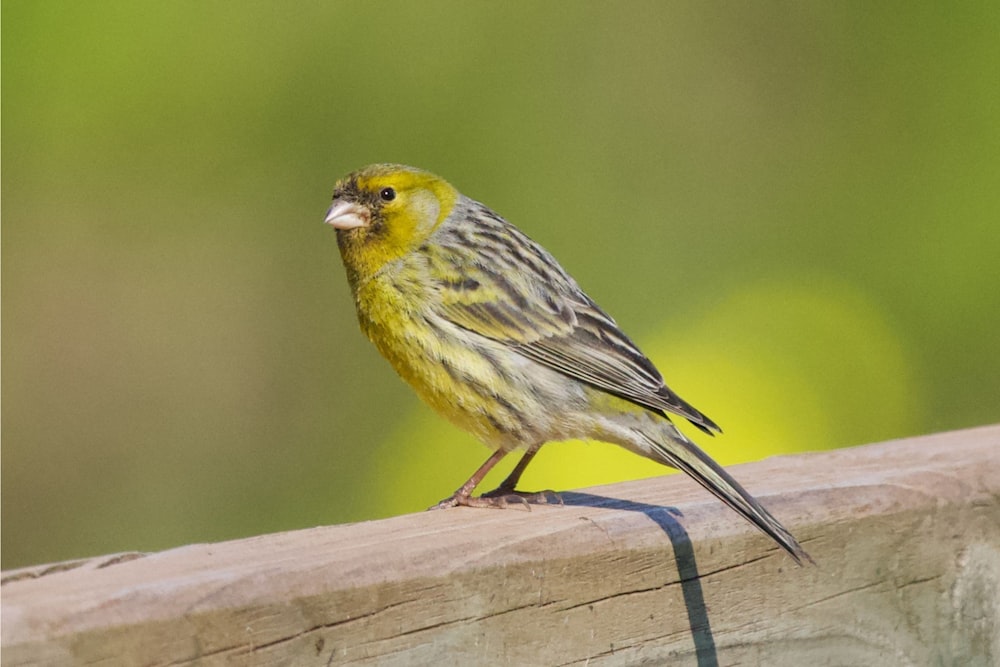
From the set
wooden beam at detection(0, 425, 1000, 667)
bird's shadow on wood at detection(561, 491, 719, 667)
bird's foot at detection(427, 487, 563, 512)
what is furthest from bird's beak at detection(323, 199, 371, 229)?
bird's shadow on wood at detection(561, 491, 719, 667)

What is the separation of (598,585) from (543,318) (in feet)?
5.16

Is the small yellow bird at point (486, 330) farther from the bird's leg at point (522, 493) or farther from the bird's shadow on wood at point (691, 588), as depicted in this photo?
the bird's shadow on wood at point (691, 588)

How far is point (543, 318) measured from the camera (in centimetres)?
399

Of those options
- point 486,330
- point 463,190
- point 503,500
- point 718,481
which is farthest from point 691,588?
point 463,190

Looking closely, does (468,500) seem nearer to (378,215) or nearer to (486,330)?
(486,330)

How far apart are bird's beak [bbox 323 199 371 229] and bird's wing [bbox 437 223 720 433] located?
0.88ft

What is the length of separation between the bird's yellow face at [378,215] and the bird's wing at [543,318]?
0.53 feet

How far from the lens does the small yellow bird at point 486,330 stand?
3.72 metres

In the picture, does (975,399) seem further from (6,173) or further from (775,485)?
(6,173)

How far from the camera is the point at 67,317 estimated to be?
4957mm

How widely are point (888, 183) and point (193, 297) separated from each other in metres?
2.57

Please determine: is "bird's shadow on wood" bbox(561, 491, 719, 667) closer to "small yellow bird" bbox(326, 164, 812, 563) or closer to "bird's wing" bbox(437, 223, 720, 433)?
"small yellow bird" bbox(326, 164, 812, 563)

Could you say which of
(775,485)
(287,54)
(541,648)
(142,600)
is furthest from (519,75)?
(142,600)

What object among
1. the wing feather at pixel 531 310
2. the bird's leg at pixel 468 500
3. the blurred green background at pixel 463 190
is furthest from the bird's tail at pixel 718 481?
the blurred green background at pixel 463 190
